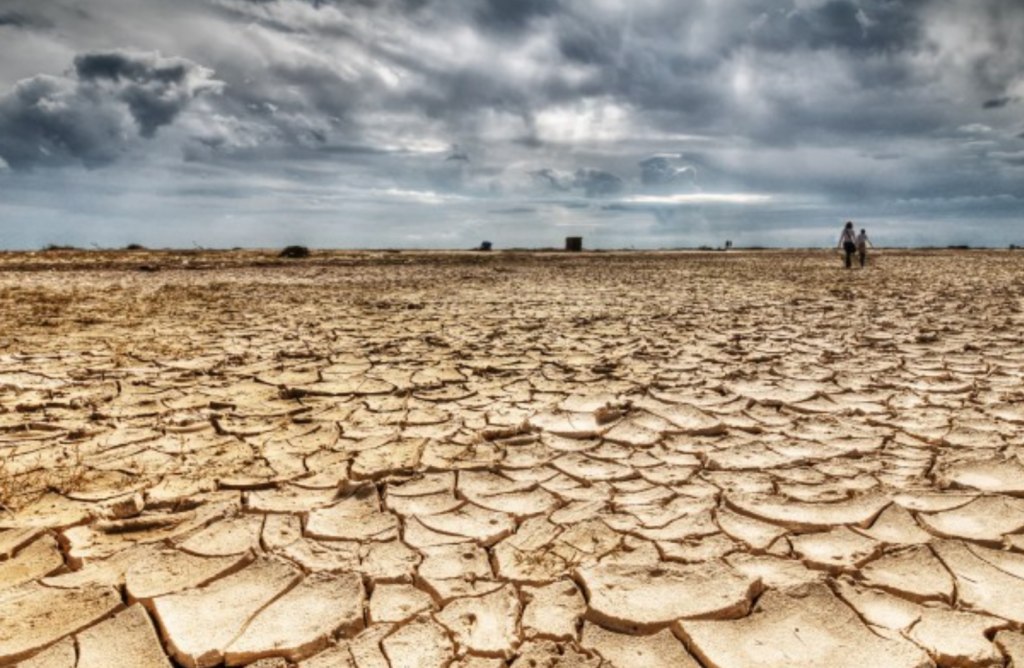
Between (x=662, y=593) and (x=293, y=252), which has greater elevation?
(x=293, y=252)

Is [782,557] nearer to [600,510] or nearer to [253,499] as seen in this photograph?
[600,510]

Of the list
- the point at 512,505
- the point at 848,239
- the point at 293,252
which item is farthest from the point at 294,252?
the point at 512,505

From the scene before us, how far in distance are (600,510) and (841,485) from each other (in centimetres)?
86

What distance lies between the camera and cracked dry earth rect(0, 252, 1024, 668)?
1.30 meters

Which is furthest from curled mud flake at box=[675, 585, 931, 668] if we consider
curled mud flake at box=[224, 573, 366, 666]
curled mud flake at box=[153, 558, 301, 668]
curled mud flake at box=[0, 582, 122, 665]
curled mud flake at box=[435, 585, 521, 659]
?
curled mud flake at box=[0, 582, 122, 665]

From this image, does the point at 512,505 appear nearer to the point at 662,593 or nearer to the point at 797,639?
the point at 662,593

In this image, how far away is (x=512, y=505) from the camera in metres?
1.93

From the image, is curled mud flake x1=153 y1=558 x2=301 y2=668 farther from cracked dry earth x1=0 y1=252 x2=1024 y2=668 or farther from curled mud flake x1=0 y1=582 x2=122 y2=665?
curled mud flake x1=0 y1=582 x2=122 y2=665

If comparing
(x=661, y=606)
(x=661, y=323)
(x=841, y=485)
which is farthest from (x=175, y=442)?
(x=661, y=323)

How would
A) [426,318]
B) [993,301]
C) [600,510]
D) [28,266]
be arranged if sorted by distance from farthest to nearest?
[28,266], [993,301], [426,318], [600,510]

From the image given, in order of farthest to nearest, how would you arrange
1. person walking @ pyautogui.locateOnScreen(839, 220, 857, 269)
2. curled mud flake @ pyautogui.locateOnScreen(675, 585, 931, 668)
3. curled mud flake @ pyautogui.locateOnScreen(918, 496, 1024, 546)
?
person walking @ pyautogui.locateOnScreen(839, 220, 857, 269) → curled mud flake @ pyautogui.locateOnScreen(918, 496, 1024, 546) → curled mud flake @ pyautogui.locateOnScreen(675, 585, 931, 668)

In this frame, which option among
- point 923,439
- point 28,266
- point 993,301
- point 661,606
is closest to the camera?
point 661,606

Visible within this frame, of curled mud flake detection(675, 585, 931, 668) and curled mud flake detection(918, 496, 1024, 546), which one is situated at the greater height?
curled mud flake detection(918, 496, 1024, 546)

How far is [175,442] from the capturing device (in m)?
2.46
